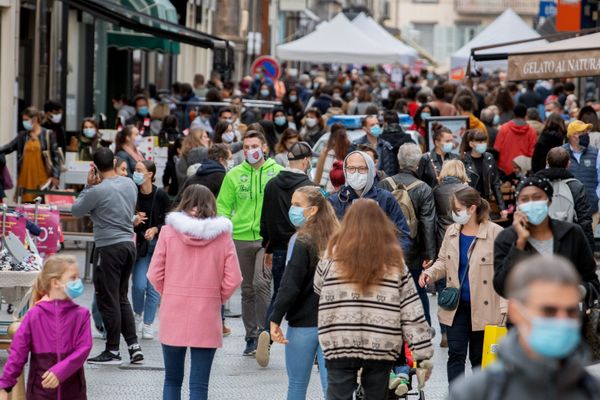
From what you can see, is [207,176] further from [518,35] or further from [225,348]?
[518,35]

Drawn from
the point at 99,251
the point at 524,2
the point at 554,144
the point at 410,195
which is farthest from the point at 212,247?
the point at 524,2

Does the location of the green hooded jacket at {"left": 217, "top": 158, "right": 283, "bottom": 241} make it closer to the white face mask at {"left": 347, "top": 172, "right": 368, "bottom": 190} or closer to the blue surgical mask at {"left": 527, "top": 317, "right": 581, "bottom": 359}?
the white face mask at {"left": 347, "top": 172, "right": 368, "bottom": 190}

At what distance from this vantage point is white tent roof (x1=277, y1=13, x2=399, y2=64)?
36.1 meters

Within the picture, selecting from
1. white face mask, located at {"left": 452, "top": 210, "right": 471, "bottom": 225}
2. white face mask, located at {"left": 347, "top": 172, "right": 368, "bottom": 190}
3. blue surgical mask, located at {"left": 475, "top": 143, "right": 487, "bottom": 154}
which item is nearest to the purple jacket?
white face mask, located at {"left": 452, "top": 210, "right": 471, "bottom": 225}

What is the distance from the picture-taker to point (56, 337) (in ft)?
24.4

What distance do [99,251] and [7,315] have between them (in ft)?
9.40

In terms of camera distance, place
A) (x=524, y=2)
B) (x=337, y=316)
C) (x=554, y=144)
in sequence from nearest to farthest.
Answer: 1. (x=337, y=316)
2. (x=554, y=144)
3. (x=524, y=2)

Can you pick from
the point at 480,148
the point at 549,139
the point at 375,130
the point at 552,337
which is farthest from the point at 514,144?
the point at 552,337

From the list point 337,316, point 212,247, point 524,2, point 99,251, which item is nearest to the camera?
point 337,316

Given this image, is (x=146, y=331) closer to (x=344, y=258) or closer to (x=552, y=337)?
(x=344, y=258)

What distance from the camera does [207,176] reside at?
44.4ft

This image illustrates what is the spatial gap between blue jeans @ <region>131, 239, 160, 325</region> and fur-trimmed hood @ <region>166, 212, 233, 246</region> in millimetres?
3822

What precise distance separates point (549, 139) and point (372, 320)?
10133 mm

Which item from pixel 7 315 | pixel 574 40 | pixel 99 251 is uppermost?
pixel 574 40
